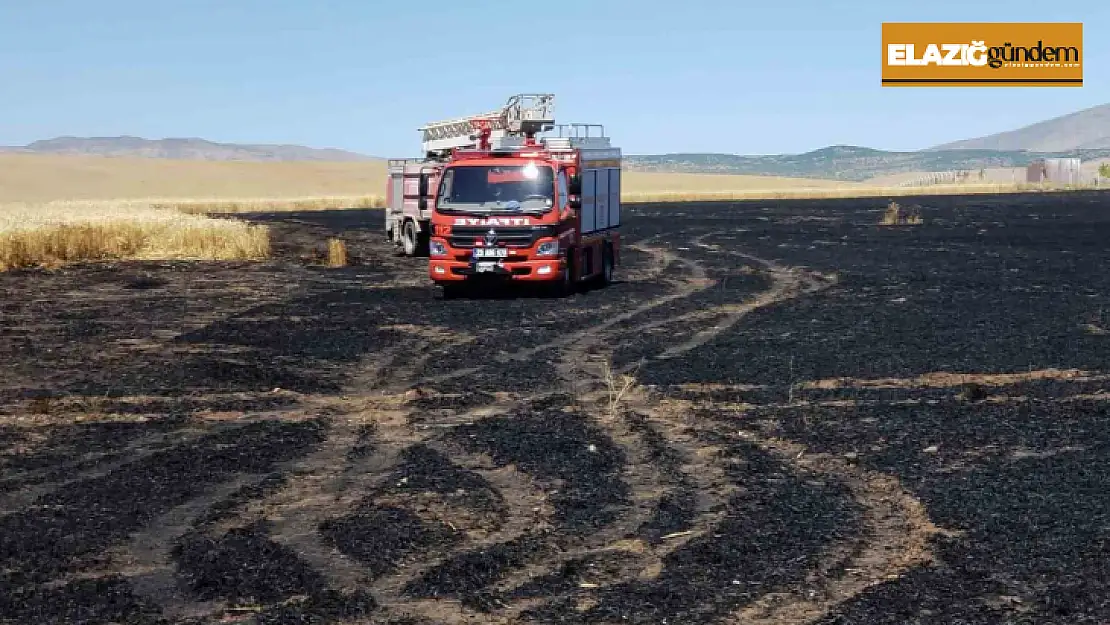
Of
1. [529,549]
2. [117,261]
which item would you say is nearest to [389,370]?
[529,549]

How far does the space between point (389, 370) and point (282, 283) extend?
11.2 meters

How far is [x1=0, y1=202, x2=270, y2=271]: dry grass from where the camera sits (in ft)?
94.8

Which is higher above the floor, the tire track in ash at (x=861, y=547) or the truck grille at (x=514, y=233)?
the truck grille at (x=514, y=233)

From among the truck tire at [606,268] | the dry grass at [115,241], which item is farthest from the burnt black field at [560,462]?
the dry grass at [115,241]

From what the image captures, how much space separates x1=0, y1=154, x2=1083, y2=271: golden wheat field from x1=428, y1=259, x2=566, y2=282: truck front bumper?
11871 millimetres

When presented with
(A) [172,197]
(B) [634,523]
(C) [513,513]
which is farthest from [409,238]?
(A) [172,197]

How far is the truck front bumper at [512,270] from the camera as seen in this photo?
20.8 metres

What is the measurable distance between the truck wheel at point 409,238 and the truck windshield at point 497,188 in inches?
460

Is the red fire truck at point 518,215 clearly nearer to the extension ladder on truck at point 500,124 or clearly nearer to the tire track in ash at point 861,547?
the extension ladder on truck at point 500,124

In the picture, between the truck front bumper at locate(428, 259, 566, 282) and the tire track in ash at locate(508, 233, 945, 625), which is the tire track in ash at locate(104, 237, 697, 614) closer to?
the tire track in ash at locate(508, 233, 945, 625)

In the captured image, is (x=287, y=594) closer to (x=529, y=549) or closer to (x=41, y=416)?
(x=529, y=549)

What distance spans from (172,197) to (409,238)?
107m

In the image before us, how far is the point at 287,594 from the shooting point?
6.53 meters

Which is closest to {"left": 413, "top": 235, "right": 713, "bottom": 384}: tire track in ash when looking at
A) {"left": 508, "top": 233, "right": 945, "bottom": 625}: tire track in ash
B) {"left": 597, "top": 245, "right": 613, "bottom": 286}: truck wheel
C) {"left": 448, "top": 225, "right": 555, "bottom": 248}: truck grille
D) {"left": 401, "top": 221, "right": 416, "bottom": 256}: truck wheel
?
{"left": 597, "top": 245, "right": 613, "bottom": 286}: truck wheel
